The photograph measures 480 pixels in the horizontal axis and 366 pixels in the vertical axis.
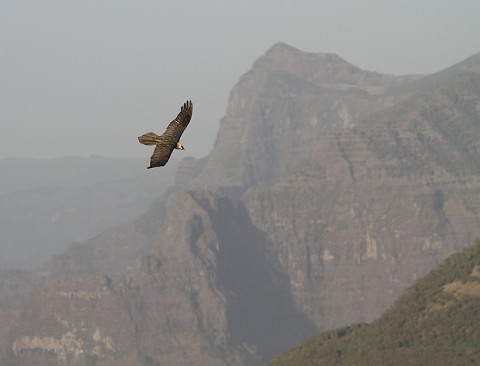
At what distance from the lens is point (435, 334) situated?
197 metres

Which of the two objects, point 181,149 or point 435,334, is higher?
point 181,149

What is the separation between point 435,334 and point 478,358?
1771 cm

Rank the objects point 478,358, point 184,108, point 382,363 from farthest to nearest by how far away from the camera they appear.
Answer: point 382,363, point 478,358, point 184,108

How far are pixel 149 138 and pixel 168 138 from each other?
44.4 inches

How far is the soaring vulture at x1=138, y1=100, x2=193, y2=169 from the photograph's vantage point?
227 ft

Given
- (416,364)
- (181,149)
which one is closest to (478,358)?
(416,364)

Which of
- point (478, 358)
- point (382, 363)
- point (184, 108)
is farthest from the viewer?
point (382, 363)

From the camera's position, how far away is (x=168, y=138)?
6988cm

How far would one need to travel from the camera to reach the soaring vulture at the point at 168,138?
6925 centimetres

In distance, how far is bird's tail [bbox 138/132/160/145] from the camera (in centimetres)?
6975

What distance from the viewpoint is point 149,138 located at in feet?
229

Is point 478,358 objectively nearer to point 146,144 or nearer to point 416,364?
point 416,364

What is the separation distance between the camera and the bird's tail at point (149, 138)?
6975cm

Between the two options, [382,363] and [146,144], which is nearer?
[146,144]
